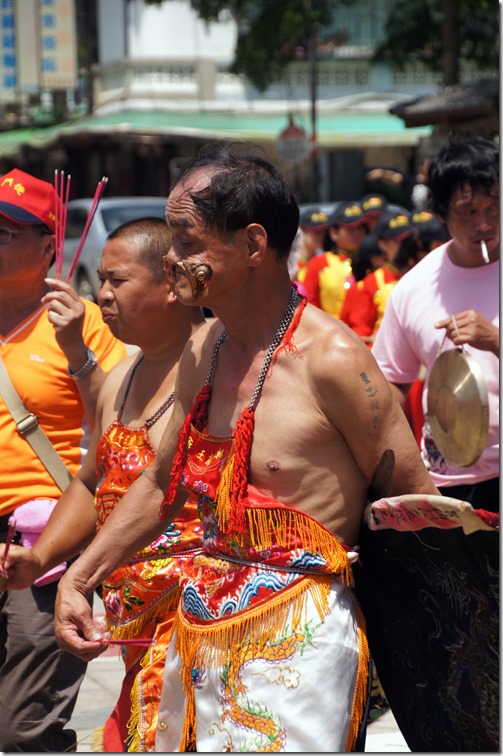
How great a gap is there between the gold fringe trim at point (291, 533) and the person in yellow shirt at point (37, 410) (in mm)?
1353

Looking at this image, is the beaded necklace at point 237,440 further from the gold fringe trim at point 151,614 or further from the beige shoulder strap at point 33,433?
the beige shoulder strap at point 33,433

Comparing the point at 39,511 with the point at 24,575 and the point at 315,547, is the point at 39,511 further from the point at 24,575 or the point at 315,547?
the point at 315,547

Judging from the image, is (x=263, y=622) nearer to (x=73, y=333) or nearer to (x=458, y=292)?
(x=73, y=333)

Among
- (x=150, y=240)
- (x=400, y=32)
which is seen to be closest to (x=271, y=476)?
(x=150, y=240)

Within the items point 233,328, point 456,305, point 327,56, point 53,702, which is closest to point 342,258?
point 456,305

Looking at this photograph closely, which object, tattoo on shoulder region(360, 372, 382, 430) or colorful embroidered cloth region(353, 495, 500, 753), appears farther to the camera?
tattoo on shoulder region(360, 372, 382, 430)

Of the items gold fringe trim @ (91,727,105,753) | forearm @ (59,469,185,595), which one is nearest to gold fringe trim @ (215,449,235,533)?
forearm @ (59,469,185,595)

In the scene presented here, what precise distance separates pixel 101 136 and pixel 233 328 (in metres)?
29.3

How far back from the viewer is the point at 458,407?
3973 mm

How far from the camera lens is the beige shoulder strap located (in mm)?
4141

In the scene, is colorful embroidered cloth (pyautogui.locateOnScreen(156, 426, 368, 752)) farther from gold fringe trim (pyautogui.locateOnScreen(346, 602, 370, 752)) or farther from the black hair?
the black hair

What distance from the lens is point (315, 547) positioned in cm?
285

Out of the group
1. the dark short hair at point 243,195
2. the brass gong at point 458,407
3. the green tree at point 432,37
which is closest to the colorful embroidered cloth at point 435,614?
the dark short hair at point 243,195

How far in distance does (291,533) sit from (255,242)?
0.67 meters
